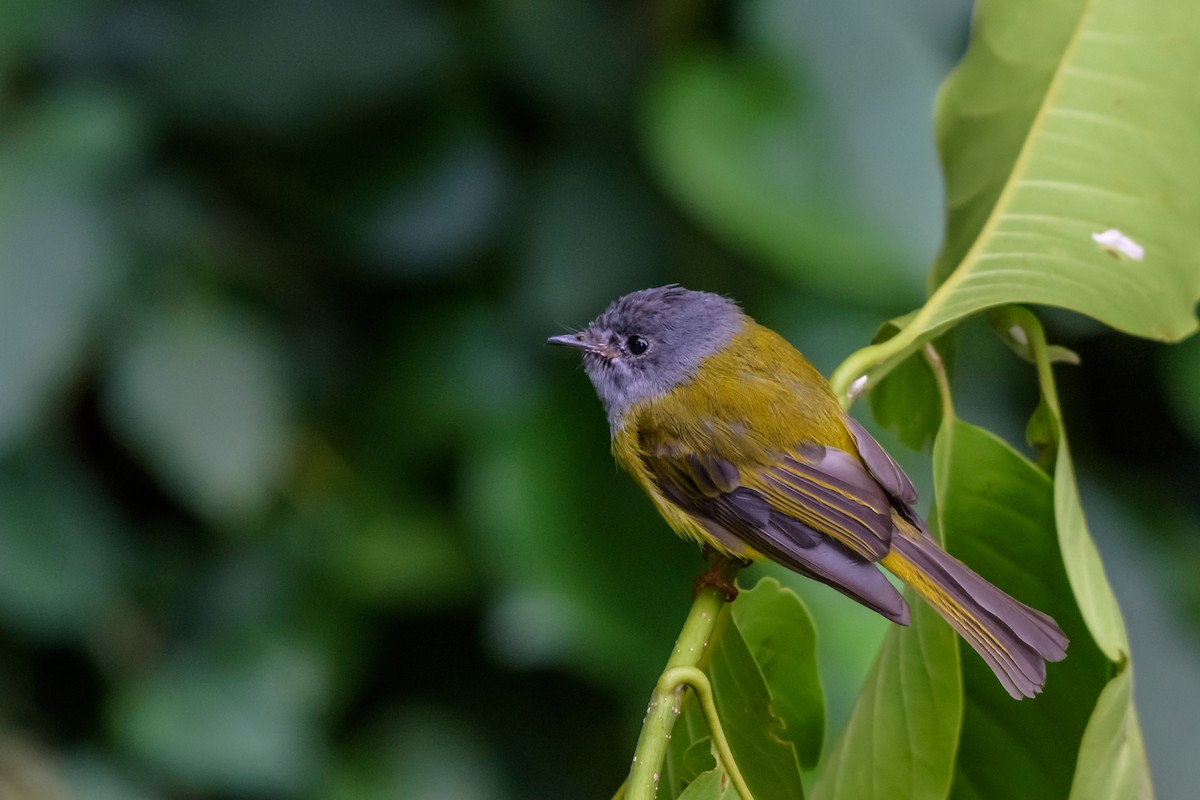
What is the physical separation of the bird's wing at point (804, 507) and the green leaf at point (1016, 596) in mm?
160

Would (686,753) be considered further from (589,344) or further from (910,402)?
(589,344)

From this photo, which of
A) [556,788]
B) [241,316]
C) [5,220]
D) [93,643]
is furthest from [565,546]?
[5,220]

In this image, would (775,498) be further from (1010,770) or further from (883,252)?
(883,252)

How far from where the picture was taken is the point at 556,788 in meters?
2.87

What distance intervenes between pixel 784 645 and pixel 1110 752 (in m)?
0.31

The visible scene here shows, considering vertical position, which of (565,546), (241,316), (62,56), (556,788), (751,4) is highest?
(751,4)

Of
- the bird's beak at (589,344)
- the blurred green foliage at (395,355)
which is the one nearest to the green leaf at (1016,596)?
the bird's beak at (589,344)

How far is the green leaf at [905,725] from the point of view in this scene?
110 cm

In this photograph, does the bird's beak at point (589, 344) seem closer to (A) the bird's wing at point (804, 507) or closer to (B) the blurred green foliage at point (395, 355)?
(A) the bird's wing at point (804, 507)

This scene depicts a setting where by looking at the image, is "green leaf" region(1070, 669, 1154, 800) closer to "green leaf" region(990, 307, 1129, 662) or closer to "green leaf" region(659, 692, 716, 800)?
"green leaf" region(990, 307, 1129, 662)

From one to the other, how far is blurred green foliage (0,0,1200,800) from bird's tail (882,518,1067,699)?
1004 millimetres

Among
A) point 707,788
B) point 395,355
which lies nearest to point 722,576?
point 707,788

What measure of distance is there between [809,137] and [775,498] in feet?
4.13

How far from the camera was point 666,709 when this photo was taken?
939 millimetres
